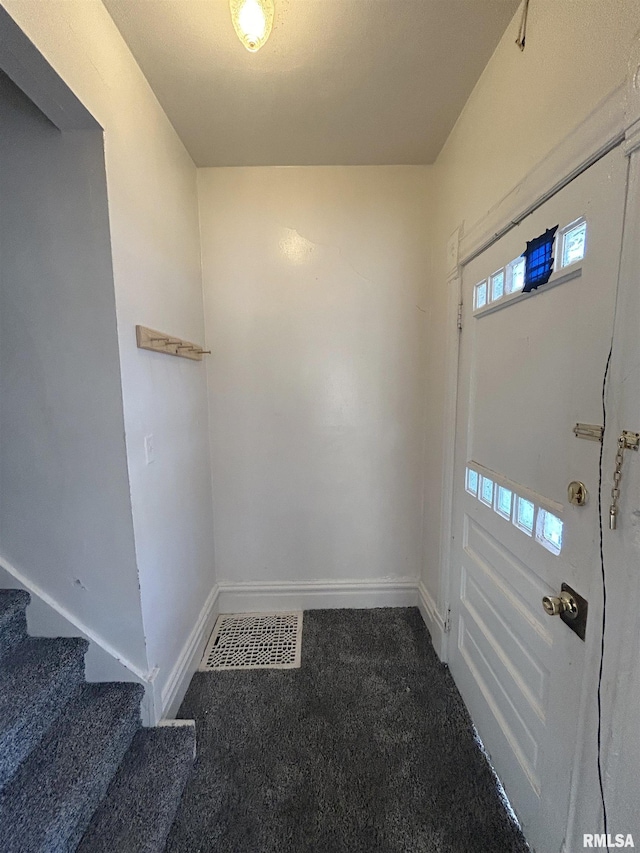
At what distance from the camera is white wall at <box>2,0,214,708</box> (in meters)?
1.03

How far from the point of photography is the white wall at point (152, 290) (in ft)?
3.39

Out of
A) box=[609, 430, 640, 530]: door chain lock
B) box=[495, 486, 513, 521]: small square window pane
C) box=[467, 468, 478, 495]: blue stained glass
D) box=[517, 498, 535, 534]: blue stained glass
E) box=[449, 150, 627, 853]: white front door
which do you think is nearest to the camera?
box=[609, 430, 640, 530]: door chain lock

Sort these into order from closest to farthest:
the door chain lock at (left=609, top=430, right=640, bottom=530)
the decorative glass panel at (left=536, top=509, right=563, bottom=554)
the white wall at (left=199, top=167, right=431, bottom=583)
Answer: the door chain lock at (left=609, top=430, right=640, bottom=530) < the decorative glass panel at (left=536, top=509, right=563, bottom=554) < the white wall at (left=199, top=167, right=431, bottom=583)

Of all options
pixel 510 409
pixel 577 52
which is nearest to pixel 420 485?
pixel 510 409

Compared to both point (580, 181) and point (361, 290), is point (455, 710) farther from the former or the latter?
point (361, 290)

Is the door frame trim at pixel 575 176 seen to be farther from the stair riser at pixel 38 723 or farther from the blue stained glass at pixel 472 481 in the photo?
the stair riser at pixel 38 723

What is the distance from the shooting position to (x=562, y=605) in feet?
2.94

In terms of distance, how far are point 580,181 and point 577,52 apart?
307mm

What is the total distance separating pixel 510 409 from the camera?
3.91 ft

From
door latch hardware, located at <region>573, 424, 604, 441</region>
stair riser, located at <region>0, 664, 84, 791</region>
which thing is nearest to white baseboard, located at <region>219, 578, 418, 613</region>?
stair riser, located at <region>0, 664, 84, 791</region>

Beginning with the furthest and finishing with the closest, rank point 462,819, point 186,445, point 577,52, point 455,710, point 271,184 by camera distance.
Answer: point 271,184 < point 186,445 < point 455,710 < point 462,819 < point 577,52

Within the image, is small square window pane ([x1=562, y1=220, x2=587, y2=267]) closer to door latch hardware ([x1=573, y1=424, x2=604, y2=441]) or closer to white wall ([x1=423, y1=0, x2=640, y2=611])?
white wall ([x1=423, y1=0, x2=640, y2=611])

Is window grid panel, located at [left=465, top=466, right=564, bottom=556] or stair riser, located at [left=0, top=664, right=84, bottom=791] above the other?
window grid panel, located at [left=465, top=466, right=564, bottom=556]

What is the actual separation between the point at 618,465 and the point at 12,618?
1.85m
